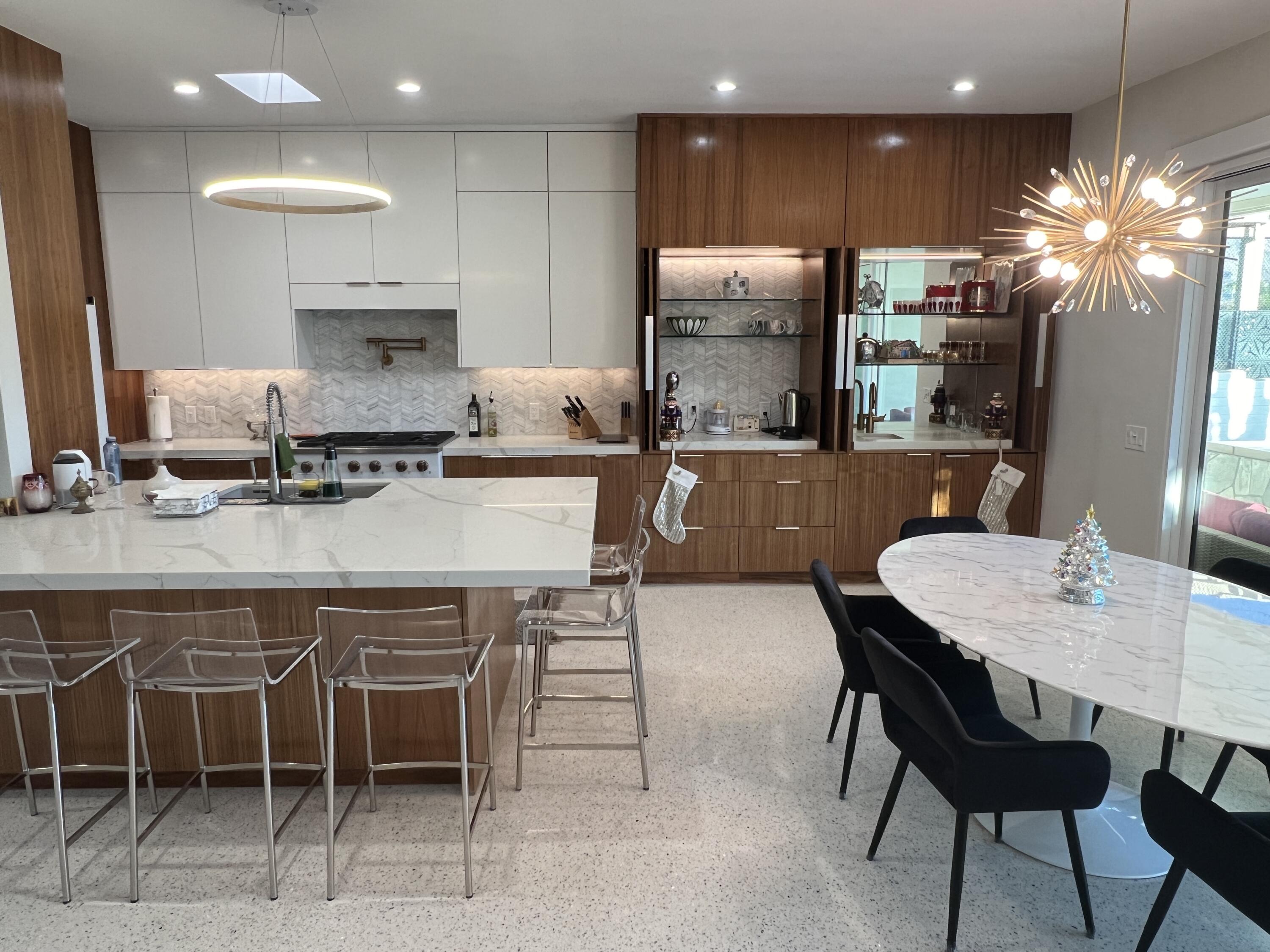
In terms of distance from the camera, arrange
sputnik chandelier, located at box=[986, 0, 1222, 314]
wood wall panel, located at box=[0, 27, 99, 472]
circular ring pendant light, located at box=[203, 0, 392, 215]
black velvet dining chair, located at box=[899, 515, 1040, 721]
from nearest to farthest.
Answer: sputnik chandelier, located at box=[986, 0, 1222, 314] < circular ring pendant light, located at box=[203, 0, 392, 215] < wood wall panel, located at box=[0, 27, 99, 472] < black velvet dining chair, located at box=[899, 515, 1040, 721]

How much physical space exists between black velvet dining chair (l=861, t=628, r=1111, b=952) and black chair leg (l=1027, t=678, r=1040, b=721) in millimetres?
1125

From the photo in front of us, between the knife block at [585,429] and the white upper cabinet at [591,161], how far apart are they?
139cm

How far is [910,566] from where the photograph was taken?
9.26 feet

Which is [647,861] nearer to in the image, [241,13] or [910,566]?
[910,566]

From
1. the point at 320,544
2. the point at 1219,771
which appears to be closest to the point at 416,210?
the point at 320,544

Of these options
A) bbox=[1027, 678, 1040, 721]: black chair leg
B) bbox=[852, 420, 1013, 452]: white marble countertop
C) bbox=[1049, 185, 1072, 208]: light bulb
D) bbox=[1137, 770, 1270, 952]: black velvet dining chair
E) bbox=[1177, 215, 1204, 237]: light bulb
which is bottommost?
bbox=[1027, 678, 1040, 721]: black chair leg

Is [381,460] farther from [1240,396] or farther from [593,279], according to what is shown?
[1240,396]

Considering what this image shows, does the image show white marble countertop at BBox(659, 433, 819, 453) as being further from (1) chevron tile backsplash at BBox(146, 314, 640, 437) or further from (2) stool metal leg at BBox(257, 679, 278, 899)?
(2) stool metal leg at BBox(257, 679, 278, 899)

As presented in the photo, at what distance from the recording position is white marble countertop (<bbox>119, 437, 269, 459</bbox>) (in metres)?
4.94

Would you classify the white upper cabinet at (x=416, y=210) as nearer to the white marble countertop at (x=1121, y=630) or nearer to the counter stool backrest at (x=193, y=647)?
the counter stool backrest at (x=193, y=647)

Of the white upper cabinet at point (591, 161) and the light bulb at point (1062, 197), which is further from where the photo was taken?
the white upper cabinet at point (591, 161)

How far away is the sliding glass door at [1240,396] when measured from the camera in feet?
11.6

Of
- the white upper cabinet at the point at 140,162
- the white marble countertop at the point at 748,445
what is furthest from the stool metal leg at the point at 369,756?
the white upper cabinet at the point at 140,162

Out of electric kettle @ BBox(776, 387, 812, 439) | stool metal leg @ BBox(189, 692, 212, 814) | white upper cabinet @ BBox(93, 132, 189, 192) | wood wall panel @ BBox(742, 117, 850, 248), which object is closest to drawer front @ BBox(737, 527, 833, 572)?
electric kettle @ BBox(776, 387, 812, 439)
